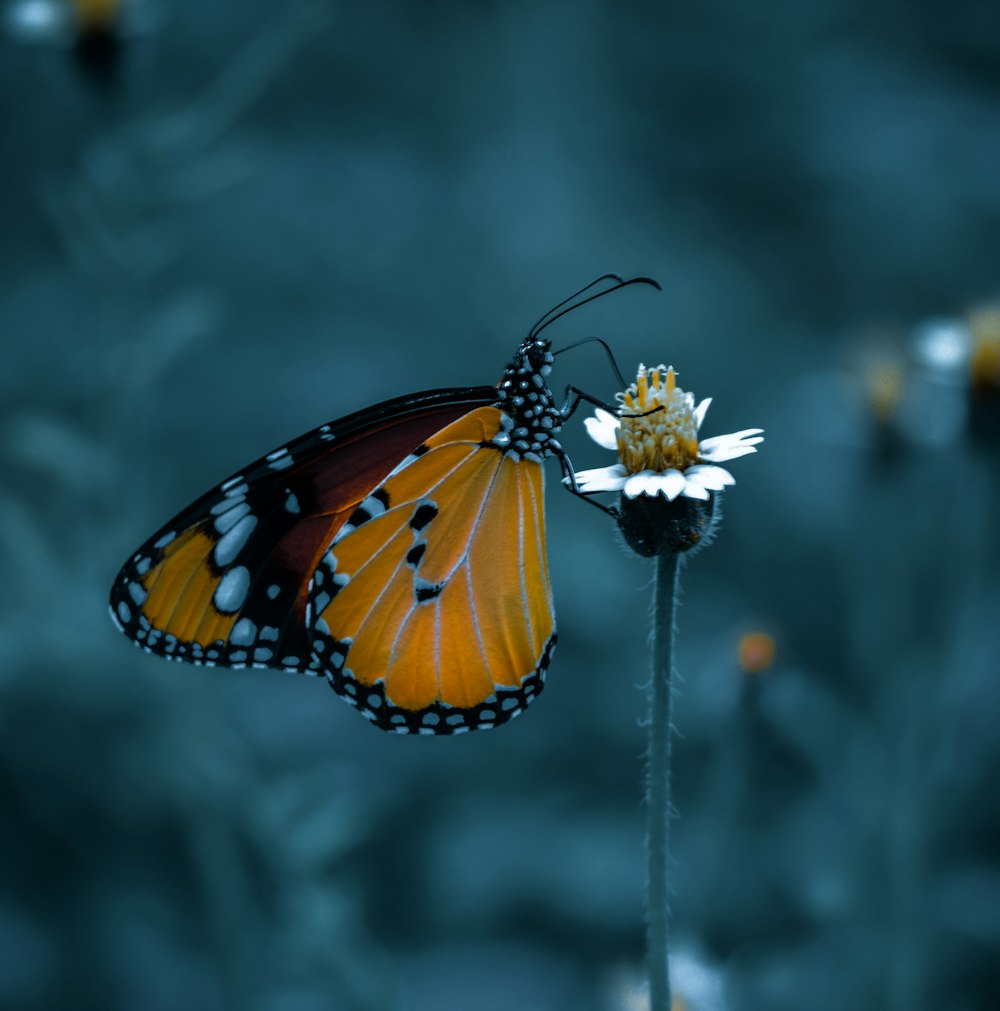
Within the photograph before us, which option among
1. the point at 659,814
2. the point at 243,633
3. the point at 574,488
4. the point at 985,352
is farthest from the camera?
the point at 985,352

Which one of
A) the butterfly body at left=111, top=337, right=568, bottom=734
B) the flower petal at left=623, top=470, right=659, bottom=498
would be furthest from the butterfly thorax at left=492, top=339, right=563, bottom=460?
the flower petal at left=623, top=470, right=659, bottom=498

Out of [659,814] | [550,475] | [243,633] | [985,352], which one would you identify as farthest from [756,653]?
[550,475]

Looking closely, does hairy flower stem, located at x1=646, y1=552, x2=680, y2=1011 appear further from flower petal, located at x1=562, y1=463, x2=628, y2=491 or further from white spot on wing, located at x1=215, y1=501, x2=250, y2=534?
white spot on wing, located at x1=215, y1=501, x2=250, y2=534

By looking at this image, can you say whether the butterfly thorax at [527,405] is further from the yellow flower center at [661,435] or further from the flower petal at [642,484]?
the flower petal at [642,484]

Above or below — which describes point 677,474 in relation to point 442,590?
below

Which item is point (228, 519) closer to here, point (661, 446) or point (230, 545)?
point (230, 545)

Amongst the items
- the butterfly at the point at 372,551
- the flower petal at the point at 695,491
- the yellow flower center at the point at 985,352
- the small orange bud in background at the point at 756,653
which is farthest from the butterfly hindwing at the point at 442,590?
the yellow flower center at the point at 985,352

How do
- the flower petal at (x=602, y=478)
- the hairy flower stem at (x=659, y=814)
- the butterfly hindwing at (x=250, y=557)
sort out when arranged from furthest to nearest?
1. the butterfly hindwing at (x=250, y=557)
2. the flower petal at (x=602, y=478)
3. the hairy flower stem at (x=659, y=814)
